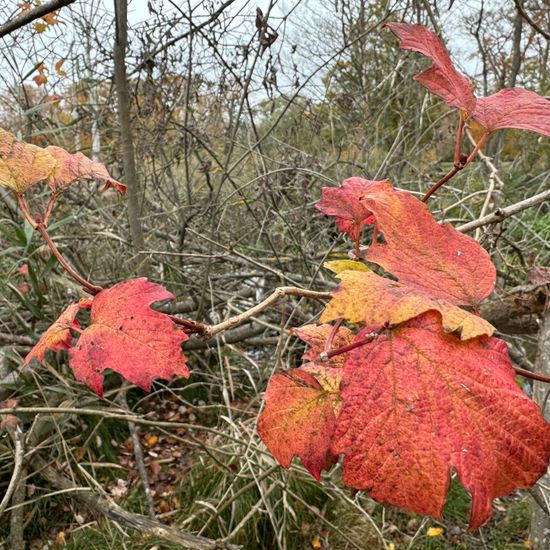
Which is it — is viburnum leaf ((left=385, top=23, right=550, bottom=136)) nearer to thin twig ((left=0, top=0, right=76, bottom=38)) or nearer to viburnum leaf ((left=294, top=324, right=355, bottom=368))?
viburnum leaf ((left=294, top=324, right=355, bottom=368))

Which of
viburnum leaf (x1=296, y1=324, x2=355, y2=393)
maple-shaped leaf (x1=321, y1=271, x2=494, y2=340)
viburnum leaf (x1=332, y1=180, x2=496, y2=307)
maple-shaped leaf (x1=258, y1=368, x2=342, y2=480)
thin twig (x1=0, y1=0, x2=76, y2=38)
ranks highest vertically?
thin twig (x1=0, y1=0, x2=76, y2=38)

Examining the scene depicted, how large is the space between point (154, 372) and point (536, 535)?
1047mm

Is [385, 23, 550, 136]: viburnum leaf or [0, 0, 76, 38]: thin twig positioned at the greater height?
[0, 0, 76, 38]: thin twig

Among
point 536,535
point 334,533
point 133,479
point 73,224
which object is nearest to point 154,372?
point 536,535

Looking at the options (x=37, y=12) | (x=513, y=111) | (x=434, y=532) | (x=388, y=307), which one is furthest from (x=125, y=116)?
(x=434, y=532)

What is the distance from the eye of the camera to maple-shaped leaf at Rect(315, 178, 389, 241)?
628 mm

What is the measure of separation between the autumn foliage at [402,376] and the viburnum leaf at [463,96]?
0.52 ft

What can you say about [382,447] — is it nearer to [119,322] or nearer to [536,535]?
Answer: [119,322]

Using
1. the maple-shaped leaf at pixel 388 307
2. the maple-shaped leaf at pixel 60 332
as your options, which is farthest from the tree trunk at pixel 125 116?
the maple-shaped leaf at pixel 388 307

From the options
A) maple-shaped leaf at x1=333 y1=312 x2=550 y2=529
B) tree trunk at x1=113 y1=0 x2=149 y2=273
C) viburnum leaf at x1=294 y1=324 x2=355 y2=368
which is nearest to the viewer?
maple-shaped leaf at x1=333 y1=312 x2=550 y2=529

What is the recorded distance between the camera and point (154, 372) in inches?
18.3

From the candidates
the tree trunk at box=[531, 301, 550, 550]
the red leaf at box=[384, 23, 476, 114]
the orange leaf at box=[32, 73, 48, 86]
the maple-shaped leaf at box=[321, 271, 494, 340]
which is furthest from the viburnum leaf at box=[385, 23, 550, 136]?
the orange leaf at box=[32, 73, 48, 86]

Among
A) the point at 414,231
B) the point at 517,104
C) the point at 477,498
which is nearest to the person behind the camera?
the point at 477,498

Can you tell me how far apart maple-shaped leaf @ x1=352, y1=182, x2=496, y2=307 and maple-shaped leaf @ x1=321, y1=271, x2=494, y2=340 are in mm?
41
